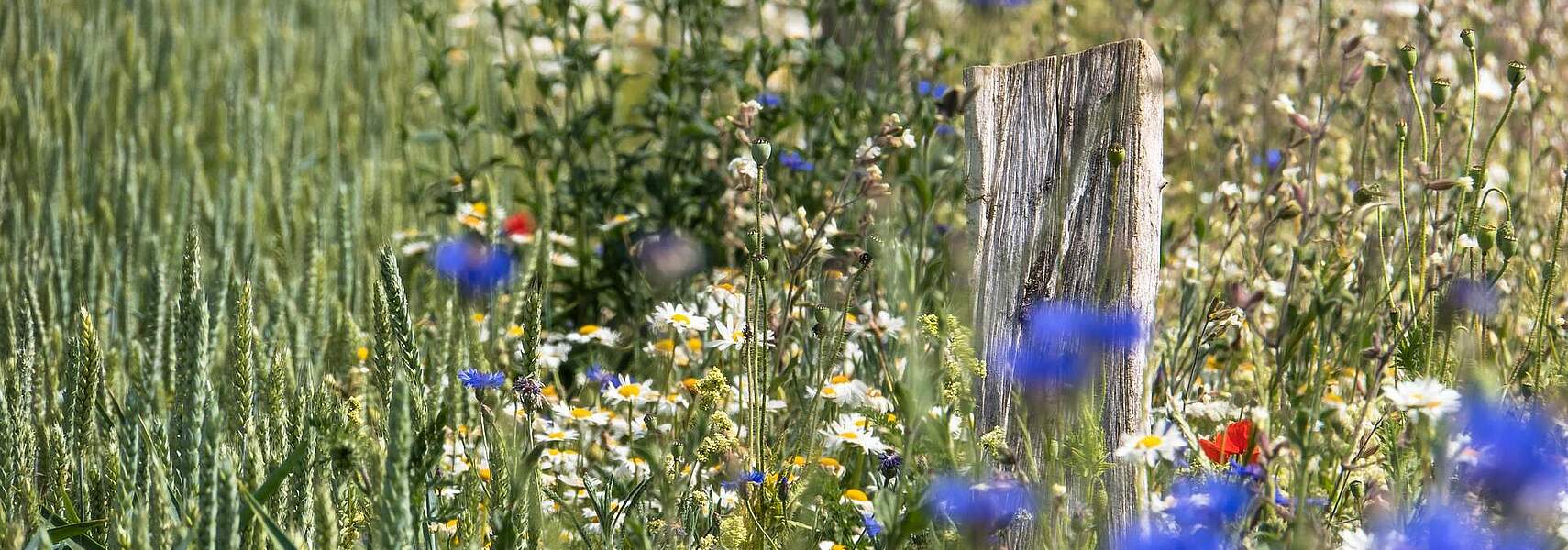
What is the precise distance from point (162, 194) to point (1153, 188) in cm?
307

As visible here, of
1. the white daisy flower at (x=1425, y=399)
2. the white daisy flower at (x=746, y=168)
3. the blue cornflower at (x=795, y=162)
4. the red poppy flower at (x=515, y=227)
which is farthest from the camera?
the red poppy flower at (x=515, y=227)

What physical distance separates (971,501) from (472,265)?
1698mm

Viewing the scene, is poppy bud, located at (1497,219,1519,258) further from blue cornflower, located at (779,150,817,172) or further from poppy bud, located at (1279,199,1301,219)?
blue cornflower, located at (779,150,817,172)

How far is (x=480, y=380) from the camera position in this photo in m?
2.02

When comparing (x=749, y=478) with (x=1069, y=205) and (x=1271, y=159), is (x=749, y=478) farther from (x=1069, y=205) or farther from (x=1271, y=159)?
(x=1271, y=159)

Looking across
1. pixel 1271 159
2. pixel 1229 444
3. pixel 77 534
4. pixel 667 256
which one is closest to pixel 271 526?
pixel 77 534

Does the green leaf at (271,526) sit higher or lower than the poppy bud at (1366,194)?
lower

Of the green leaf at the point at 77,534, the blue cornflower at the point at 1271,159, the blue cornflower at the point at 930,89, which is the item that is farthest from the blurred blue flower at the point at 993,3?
the green leaf at the point at 77,534

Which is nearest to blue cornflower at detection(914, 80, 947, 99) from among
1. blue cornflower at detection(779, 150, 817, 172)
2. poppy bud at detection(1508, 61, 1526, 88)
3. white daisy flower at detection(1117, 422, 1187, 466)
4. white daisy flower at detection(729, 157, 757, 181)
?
blue cornflower at detection(779, 150, 817, 172)

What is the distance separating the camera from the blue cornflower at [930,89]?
358cm

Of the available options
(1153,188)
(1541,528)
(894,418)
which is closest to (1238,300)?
(1153,188)

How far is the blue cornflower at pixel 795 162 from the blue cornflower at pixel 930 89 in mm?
354

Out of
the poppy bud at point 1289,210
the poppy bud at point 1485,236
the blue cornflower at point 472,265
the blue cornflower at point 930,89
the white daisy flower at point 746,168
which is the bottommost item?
the blue cornflower at point 472,265

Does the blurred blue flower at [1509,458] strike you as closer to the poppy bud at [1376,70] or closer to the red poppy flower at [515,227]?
the poppy bud at [1376,70]
